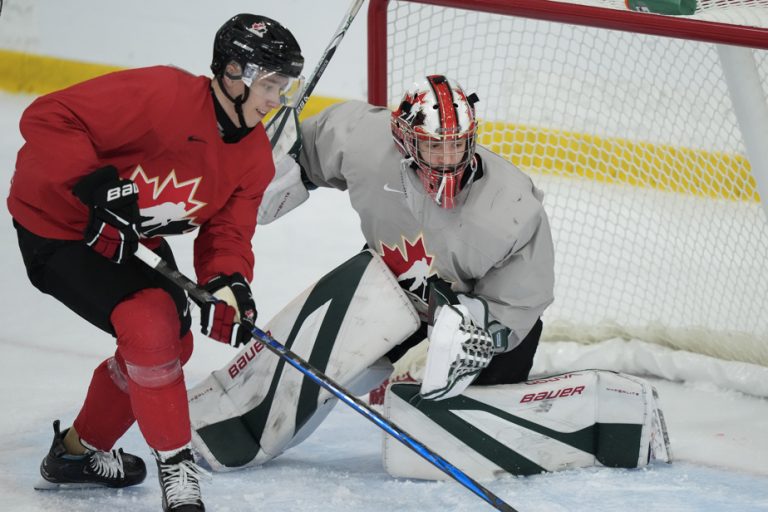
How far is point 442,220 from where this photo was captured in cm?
222

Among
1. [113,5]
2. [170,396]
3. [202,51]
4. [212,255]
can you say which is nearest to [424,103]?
[212,255]

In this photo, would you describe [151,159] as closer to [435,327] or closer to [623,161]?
[435,327]

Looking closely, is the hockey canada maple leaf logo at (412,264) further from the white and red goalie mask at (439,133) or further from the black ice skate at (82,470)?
the black ice skate at (82,470)

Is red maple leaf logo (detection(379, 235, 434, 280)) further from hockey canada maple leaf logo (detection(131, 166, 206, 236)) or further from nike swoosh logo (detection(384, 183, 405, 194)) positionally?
hockey canada maple leaf logo (detection(131, 166, 206, 236))

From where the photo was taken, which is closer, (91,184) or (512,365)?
(91,184)

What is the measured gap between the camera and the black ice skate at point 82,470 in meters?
2.06

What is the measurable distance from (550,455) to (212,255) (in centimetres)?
82

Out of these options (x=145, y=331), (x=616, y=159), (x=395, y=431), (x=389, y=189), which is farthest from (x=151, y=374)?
(x=616, y=159)

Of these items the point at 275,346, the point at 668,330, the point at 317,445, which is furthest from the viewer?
the point at 668,330

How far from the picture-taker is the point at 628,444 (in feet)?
7.55

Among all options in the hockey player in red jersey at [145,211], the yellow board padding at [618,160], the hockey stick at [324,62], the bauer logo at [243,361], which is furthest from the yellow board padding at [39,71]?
the hockey player in red jersey at [145,211]

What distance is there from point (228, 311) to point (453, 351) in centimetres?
43

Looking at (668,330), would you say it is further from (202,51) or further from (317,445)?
(202,51)

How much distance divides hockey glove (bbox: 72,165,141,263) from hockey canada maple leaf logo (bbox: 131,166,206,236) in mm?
106
